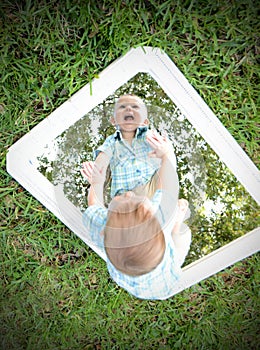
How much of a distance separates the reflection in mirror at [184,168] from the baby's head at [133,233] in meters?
0.10

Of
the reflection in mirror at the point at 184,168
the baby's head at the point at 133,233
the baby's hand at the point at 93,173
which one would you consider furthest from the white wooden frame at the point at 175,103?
the baby's head at the point at 133,233

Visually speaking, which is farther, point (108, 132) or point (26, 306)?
point (26, 306)

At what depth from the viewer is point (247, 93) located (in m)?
1.59

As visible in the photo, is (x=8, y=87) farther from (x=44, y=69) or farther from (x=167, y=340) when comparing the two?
(x=167, y=340)

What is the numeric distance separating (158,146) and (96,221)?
268mm

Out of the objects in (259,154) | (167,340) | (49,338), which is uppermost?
(259,154)

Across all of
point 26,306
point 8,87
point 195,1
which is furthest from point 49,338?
point 195,1

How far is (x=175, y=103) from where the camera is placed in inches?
60.1

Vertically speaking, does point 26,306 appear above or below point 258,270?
above

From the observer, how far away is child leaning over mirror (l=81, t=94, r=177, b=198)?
131cm

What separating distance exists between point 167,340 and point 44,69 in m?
1.00

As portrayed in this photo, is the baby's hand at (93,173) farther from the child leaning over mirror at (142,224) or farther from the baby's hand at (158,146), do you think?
the baby's hand at (158,146)

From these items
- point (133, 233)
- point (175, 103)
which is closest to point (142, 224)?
point (133, 233)

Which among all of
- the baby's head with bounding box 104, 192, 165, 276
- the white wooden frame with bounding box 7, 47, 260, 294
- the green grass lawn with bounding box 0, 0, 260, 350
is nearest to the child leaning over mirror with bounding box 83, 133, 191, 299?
the baby's head with bounding box 104, 192, 165, 276
